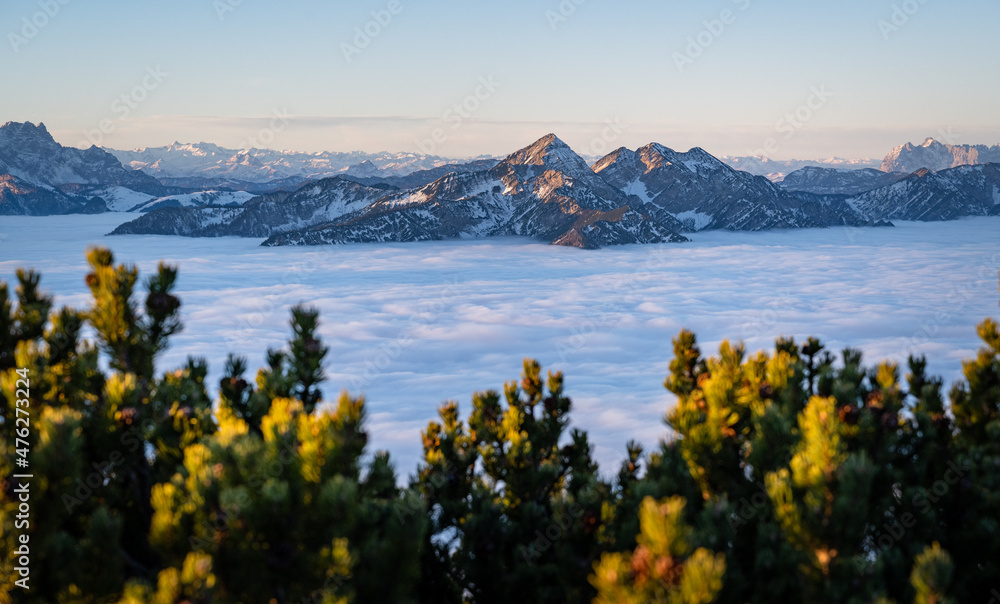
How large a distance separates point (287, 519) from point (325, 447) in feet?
2.63

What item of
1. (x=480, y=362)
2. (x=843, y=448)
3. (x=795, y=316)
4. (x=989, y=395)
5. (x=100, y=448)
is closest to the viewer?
(x=843, y=448)

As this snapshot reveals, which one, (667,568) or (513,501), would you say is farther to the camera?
(513,501)

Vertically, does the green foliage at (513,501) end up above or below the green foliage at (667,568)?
below

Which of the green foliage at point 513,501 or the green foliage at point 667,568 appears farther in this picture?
the green foliage at point 513,501

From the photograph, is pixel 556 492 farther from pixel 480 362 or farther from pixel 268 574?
pixel 480 362

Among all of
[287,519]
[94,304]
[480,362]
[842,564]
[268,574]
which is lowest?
[480,362]

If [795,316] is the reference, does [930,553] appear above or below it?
above

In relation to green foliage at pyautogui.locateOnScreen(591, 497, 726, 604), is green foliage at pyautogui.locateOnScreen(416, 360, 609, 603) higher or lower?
lower

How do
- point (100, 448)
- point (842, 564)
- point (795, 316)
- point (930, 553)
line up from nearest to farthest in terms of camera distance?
point (930, 553)
point (842, 564)
point (100, 448)
point (795, 316)

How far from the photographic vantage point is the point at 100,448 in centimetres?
857

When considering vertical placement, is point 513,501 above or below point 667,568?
below

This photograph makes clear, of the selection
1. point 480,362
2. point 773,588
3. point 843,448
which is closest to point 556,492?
point 773,588

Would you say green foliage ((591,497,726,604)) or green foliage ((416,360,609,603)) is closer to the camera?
green foliage ((591,497,726,604))

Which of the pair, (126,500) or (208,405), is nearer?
(126,500)
